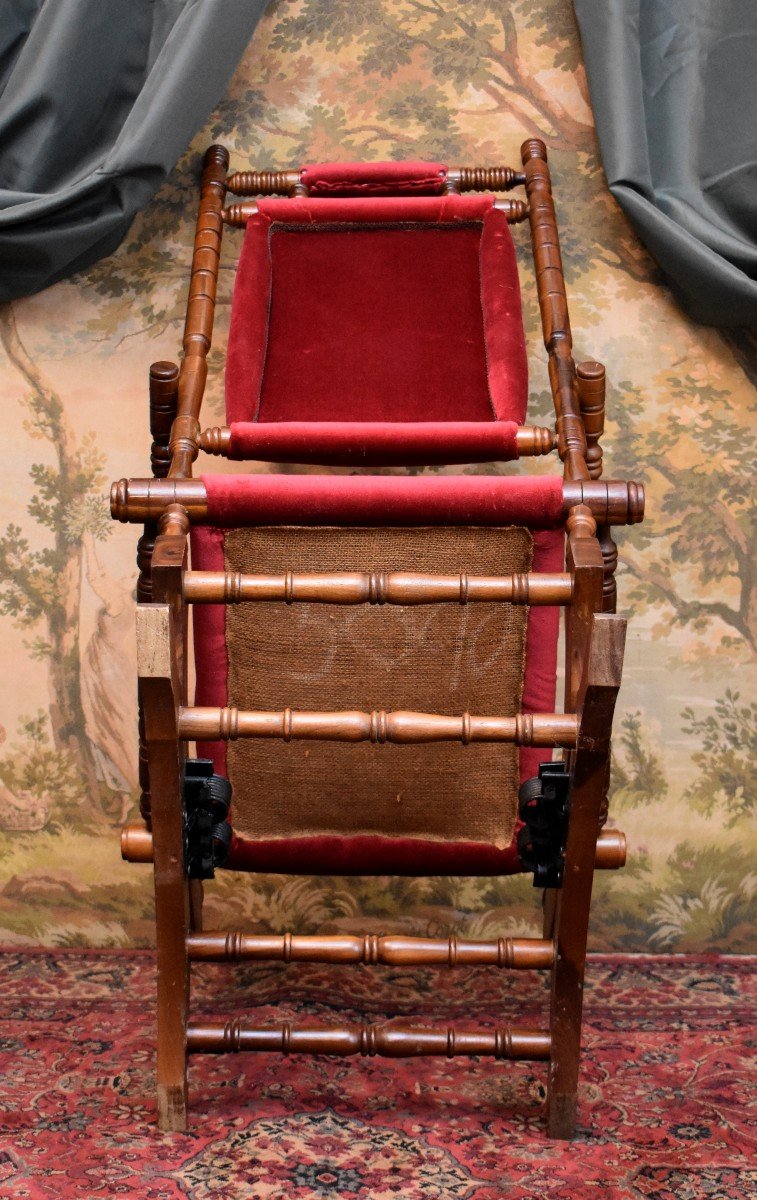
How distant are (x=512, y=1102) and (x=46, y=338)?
128cm

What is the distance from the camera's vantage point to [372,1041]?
1.36 meters

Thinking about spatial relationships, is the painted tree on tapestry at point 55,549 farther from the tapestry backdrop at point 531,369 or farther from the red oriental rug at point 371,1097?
the red oriental rug at point 371,1097

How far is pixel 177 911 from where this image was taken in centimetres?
130

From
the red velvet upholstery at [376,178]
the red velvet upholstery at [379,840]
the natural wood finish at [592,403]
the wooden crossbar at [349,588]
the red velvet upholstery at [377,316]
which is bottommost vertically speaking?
the red velvet upholstery at [379,840]

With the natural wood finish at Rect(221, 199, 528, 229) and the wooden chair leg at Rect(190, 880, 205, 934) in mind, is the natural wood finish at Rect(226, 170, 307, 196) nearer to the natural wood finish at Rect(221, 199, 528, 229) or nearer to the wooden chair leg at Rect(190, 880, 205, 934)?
the natural wood finish at Rect(221, 199, 528, 229)

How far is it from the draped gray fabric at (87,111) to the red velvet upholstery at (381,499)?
1.93 feet

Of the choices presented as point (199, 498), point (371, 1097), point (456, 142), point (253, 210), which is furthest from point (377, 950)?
point (456, 142)

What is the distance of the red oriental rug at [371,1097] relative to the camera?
4.18 ft

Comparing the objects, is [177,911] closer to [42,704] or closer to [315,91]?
[42,704]

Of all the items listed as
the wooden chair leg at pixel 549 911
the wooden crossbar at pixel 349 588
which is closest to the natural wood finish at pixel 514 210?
the wooden crossbar at pixel 349 588

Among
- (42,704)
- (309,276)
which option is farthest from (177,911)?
(309,276)

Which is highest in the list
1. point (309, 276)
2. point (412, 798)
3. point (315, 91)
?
point (315, 91)

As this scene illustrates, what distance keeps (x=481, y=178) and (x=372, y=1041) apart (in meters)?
1.20

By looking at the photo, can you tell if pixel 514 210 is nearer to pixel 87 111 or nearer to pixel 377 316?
pixel 377 316
